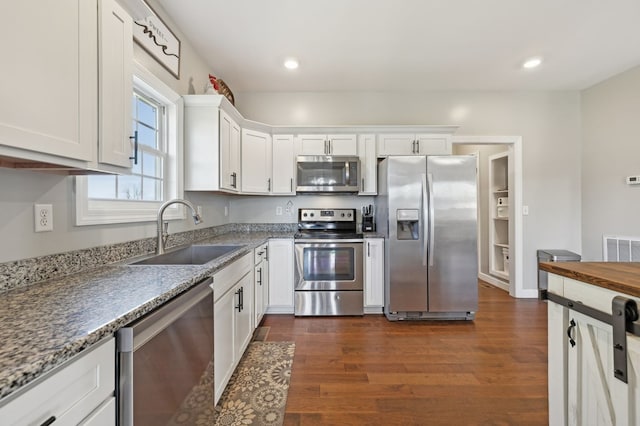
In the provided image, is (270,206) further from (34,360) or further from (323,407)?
(34,360)

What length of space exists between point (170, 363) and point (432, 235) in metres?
2.65

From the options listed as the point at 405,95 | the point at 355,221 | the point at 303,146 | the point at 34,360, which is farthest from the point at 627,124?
the point at 34,360

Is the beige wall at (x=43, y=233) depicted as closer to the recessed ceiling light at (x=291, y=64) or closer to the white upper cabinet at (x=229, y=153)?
the white upper cabinet at (x=229, y=153)

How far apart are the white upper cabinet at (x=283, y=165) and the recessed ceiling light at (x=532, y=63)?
269 centimetres

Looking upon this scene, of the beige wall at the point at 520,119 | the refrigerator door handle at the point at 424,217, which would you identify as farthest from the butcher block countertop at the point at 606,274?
the beige wall at the point at 520,119

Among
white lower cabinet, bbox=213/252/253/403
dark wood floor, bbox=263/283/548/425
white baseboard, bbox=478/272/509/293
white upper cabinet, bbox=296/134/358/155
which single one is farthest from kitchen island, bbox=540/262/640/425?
white baseboard, bbox=478/272/509/293

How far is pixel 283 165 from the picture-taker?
3449 mm

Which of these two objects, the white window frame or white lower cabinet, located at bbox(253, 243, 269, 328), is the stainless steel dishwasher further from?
white lower cabinet, located at bbox(253, 243, 269, 328)

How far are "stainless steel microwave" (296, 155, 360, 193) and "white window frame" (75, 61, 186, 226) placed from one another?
1.36 meters

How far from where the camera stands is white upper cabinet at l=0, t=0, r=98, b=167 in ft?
2.64

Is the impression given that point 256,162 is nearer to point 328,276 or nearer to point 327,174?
point 327,174

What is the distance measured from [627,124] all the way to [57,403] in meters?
5.01

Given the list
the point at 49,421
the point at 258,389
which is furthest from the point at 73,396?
the point at 258,389

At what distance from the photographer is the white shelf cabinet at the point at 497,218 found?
14.6ft
